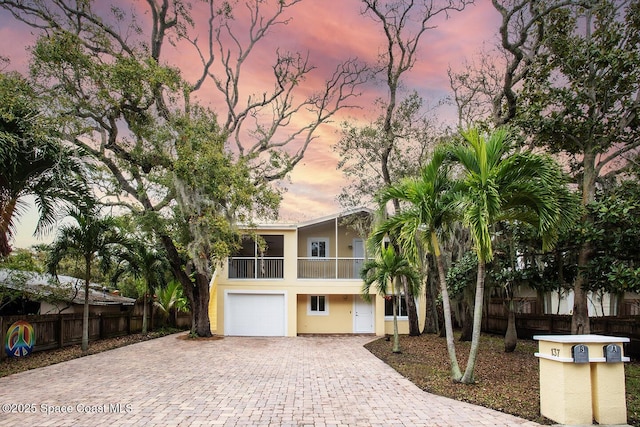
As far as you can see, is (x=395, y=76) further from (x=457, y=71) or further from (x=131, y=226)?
(x=131, y=226)

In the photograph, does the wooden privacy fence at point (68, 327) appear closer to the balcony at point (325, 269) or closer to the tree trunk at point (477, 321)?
the balcony at point (325, 269)

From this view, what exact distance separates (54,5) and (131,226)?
25.7ft

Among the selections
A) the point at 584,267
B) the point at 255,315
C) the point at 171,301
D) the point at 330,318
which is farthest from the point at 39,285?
the point at 584,267

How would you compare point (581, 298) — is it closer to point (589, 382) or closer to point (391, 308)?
point (589, 382)

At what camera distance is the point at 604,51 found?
413 inches

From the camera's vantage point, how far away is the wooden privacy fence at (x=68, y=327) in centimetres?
1263

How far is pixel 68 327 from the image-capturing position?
47.4 ft

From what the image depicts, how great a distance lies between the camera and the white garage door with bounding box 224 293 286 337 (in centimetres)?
1923

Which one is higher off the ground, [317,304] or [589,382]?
[589,382]

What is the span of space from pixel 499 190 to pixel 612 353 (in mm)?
3093

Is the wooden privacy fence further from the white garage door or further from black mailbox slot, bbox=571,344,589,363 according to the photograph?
black mailbox slot, bbox=571,344,589,363

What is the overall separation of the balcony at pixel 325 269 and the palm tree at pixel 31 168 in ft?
35.2

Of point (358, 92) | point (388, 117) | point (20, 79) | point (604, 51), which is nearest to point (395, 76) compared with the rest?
point (388, 117)

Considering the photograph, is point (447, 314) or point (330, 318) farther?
point (330, 318)
